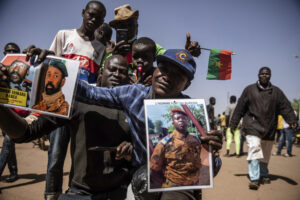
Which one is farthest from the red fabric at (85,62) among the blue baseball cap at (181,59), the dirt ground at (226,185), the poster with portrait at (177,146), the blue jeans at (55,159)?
the dirt ground at (226,185)

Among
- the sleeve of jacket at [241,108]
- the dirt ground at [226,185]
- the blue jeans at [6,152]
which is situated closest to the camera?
the dirt ground at [226,185]

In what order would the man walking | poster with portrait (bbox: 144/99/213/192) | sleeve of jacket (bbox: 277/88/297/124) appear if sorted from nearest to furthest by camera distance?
1. poster with portrait (bbox: 144/99/213/192)
2. the man walking
3. sleeve of jacket (bbox: 277/88/297/124)

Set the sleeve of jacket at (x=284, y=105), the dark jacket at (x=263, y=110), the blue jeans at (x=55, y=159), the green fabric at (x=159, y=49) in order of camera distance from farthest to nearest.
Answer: the sleeve of jacket at (x=284, y=105) < the dark jacket at (x=263, y=110) < the green fabric at (x=159, y=49) < the blue jeans at (x=55, y=159)

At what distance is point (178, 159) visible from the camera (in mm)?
1469

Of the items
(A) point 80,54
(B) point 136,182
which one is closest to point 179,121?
(B) point 136,182

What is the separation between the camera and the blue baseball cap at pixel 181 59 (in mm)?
1755

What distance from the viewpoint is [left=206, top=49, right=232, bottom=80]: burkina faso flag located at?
344cm

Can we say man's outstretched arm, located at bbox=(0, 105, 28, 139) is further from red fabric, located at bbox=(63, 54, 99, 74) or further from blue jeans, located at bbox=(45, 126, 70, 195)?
red fabric, located at bbox=(63, 54, 99, 74)

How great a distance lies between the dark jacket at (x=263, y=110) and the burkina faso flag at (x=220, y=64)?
208 centimetres

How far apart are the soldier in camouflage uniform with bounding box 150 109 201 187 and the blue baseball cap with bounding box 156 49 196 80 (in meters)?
0.48

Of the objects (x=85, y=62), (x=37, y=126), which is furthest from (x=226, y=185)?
(x=37, y=126)

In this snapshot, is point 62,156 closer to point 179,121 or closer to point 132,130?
point 132,130

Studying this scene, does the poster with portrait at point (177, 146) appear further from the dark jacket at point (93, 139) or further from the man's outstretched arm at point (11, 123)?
the man's outstretched arm at point (11, 123)

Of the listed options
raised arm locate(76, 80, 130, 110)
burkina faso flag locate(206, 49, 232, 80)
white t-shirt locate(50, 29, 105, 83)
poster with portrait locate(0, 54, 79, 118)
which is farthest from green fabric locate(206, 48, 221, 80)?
poster with portrait locate(0, 54, 79, 118)
